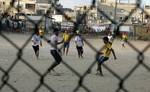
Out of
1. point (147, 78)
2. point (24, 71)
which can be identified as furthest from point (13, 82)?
point (147, 78)

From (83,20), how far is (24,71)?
12.9 metres

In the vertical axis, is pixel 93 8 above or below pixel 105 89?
above

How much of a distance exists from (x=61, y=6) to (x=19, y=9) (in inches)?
11.2

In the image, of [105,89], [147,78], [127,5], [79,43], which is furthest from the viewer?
[79,43]

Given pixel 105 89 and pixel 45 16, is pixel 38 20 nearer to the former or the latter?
pixel 45 16

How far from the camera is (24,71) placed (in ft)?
54.0

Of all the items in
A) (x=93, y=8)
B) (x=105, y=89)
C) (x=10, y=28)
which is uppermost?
(x=93, y=8)

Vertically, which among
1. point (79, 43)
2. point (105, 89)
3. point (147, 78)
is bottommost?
point (79, 43)

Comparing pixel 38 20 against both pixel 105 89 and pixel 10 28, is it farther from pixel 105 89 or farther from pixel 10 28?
pixel 105 89

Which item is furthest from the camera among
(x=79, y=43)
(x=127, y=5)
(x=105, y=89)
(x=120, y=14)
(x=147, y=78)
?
(x=79, y=43)

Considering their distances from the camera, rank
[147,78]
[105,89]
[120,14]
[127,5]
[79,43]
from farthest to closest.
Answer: [79,43] < [147,78] < [105,89] < [120,14] < [127,5]

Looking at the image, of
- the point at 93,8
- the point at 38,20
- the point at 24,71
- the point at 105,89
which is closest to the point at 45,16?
the point at 38,20

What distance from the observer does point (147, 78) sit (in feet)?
53.9

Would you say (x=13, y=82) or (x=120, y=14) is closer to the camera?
(x=120, y=14)
